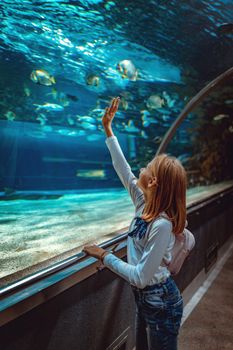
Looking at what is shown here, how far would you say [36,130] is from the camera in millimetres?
12227

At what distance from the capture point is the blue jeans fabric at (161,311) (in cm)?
144

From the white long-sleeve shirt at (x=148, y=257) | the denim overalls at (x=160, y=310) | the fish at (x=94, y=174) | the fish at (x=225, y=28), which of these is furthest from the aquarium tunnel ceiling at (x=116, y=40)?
the fish at (x=94, y=174)

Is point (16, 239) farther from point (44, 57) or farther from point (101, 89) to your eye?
point (101, 89)

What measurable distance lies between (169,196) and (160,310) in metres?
0.59

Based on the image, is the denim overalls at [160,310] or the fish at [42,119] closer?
the denim overalls at [160,310]

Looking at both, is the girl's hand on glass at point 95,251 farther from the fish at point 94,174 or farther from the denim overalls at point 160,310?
the fish at point 94,174

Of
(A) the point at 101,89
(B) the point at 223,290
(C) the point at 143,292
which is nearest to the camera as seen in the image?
(C) the point at 143,292

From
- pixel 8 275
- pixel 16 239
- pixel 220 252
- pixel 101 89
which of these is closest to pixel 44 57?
pixel 101 89

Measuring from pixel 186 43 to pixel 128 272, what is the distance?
4.77 m

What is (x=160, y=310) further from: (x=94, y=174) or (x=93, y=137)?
(x=93, y=137)

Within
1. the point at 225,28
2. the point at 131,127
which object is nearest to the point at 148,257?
the point at 225,28

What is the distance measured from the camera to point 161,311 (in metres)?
1.44

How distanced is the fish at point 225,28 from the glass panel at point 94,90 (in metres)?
0.02

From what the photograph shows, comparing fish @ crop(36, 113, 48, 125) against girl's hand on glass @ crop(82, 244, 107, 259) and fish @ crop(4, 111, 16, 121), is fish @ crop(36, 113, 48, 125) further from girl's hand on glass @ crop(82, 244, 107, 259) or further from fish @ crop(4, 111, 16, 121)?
girl's hand on glass @ crop(82, 244, 107, 259)
